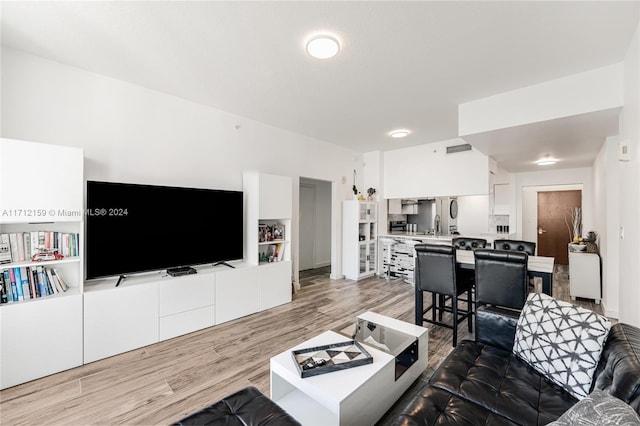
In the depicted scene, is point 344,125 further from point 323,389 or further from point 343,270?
point 323,389

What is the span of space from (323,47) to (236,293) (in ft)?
9.47

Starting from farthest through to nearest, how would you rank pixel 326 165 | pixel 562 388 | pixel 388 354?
pixel 326 165 → pixel 388 354 → pixel 562 388

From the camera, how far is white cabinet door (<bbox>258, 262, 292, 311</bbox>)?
3.76m

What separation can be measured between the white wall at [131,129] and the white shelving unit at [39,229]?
1.37 feet

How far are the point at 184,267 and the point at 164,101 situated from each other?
1994 millimetres

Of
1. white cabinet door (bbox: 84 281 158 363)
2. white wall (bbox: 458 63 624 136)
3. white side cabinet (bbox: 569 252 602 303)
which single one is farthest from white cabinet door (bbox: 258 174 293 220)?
white side cabinet (bbox: 569 252 602 303)

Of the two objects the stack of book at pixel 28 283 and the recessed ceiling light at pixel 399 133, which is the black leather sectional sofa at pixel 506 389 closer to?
the stack of book at pixel 28 283

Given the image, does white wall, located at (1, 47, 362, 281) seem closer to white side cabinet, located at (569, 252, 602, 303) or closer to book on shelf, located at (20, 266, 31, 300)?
book on shelf, located at (20, 266, 31, 300)

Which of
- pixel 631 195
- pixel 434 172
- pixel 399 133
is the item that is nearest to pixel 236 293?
pixel 399 133

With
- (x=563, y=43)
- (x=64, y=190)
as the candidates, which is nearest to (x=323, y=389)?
(x=64, y=190)

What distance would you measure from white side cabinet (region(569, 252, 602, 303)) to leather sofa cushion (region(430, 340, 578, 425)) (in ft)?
11.7

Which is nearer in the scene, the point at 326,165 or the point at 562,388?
the point at 562,388

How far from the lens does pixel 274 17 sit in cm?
198

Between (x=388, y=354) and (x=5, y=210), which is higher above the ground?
(x=5, y=210)
